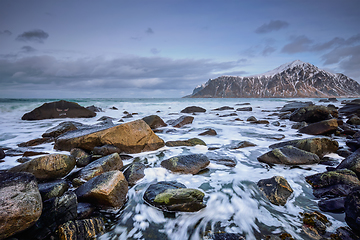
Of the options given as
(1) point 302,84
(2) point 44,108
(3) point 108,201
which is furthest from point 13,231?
(1) point 302,84

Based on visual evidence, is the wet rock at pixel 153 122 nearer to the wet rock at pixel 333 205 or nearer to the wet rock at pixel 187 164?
the wet rock at pixel 187 164

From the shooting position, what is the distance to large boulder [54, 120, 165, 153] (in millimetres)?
4336

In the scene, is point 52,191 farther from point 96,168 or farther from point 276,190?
point 276,190

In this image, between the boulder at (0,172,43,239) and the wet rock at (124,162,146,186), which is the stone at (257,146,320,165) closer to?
the wet rock at (124,162,146,186)

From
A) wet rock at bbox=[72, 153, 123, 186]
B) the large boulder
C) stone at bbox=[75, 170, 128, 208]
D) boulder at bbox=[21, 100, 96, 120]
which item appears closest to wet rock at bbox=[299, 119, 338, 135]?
the large boulder

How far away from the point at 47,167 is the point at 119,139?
174 cm

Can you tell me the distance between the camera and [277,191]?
104 inches

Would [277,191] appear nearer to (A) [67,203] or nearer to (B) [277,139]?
(A) [67,203]

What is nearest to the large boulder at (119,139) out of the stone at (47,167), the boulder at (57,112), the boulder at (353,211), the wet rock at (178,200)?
the stone at (47,167)

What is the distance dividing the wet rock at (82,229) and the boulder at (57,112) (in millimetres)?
12831

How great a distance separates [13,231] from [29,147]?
4772mm

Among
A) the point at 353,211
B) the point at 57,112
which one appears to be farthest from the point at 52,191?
the point at 57,112

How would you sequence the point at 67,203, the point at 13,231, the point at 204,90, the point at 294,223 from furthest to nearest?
the point at 204,90, the point at 294,223, the point at 67,203, the point at 13,231

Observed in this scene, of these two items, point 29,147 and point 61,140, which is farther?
point 29,147
